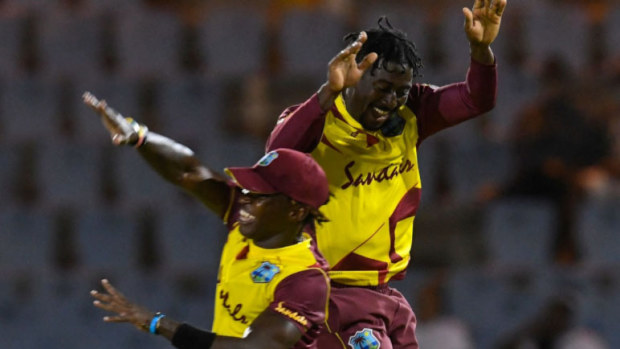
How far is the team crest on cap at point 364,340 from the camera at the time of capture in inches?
170

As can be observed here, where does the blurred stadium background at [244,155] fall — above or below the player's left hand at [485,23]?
below

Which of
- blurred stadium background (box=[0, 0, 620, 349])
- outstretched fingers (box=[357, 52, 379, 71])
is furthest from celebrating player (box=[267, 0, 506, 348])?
blurred stadium background (box=[0, 0, 620, 349])

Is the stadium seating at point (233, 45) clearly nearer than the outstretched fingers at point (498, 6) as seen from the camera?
No

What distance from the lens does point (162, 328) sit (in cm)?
370

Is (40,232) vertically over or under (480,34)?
under

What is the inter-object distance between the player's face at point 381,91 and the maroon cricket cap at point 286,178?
0.45m

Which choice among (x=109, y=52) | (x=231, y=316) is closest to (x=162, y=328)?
(x=231, y=316)

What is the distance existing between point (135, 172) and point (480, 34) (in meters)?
4.48

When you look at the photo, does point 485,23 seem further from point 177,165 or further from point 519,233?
point 519,233

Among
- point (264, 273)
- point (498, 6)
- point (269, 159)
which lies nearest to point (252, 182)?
point (269, 159)

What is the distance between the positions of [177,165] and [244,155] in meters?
3.91

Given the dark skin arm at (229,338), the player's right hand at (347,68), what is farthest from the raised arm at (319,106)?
the dark skin arm at (229,338)

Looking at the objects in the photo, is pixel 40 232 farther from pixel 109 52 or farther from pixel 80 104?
pixel 109 52

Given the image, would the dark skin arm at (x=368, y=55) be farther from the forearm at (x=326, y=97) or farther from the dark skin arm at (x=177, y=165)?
the dark skin arm at (x=177, y=165)
